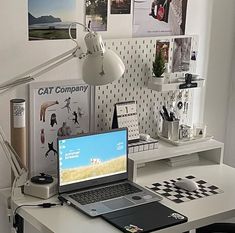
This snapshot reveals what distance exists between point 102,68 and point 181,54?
78 centimetres

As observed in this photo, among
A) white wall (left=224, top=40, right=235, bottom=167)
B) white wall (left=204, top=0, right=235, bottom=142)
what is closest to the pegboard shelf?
white wall (left=204, top=0, right=235, bottom=142)

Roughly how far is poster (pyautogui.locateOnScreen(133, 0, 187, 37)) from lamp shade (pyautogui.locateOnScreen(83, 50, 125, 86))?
0.53 metres

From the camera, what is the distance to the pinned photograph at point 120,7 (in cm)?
246

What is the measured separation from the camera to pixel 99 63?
6.73ft

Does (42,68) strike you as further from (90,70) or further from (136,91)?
(136,91)

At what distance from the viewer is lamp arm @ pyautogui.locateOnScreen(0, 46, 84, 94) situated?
204 centimetres

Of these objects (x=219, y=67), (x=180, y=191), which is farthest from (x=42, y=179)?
(x=219, y=67)

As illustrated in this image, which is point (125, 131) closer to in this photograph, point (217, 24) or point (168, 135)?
point (168, 135)

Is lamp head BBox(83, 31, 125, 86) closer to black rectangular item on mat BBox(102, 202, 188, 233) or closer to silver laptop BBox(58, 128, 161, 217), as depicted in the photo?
silver laptop BBox(58, 128, 161, 217)

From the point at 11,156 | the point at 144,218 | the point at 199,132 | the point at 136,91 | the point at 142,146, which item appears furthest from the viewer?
the point at 199,132

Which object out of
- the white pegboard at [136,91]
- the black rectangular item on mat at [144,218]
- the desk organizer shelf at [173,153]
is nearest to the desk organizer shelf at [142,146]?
the desk organizer shelf at [173,153]

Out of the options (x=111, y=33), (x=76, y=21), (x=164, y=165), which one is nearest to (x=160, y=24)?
(x=111, y=33)

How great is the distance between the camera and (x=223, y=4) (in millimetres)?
2881

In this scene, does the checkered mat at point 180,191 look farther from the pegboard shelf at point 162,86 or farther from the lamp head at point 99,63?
the lamp head at point 99,63
